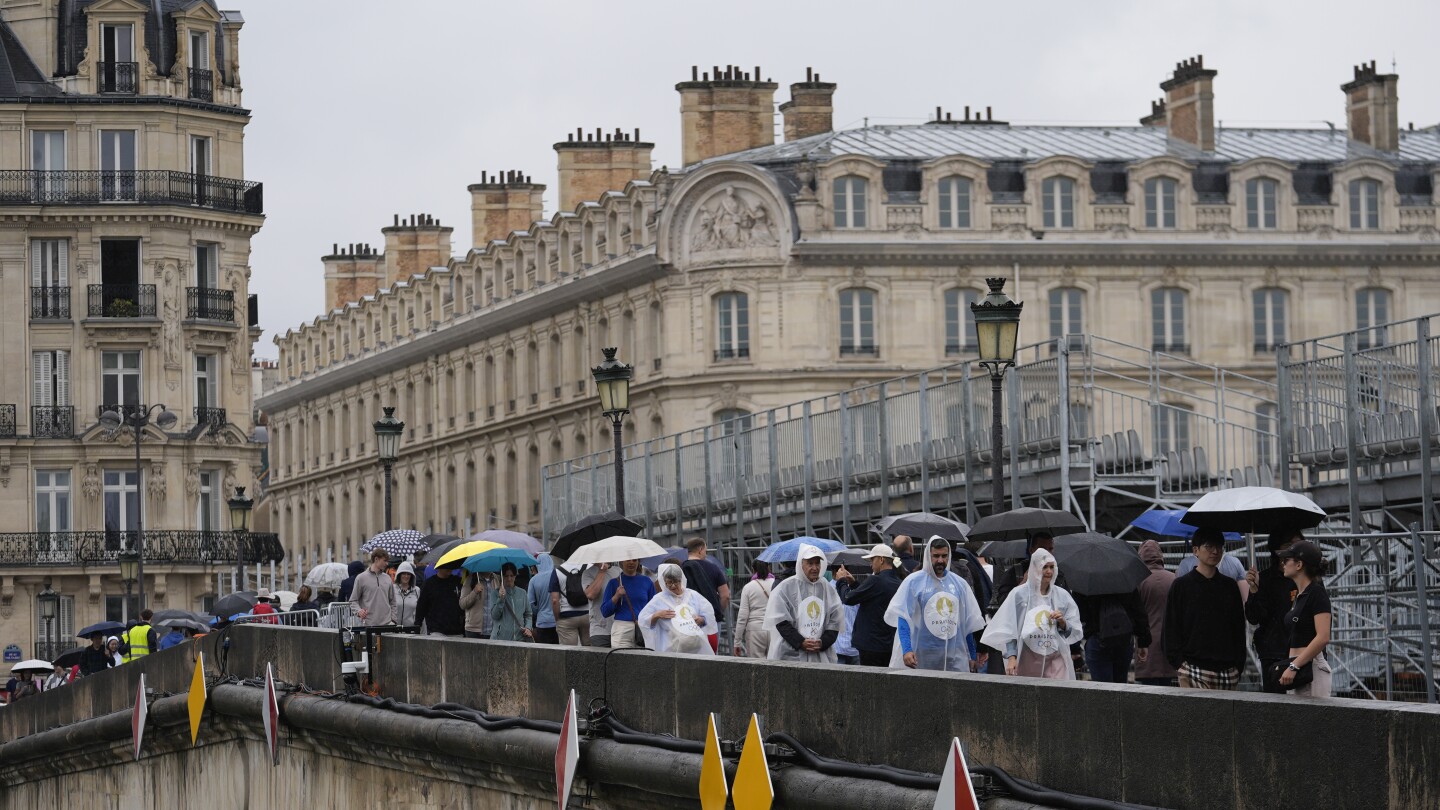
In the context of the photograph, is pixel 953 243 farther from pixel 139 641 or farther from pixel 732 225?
pixel 139 641

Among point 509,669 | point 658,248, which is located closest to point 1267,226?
point 658,248

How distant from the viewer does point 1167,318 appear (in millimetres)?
65750

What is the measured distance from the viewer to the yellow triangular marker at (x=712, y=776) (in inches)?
502

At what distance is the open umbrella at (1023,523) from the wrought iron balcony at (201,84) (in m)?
43.1

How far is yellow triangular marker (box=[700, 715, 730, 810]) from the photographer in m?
12.8

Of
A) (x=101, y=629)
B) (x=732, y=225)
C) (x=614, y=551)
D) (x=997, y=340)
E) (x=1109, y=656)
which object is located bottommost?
(x=101, y=629)

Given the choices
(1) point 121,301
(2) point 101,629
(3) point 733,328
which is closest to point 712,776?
(2) point 101,629

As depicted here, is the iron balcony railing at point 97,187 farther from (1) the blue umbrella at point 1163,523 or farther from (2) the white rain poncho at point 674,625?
(2) the white rain poncho at point 674,625

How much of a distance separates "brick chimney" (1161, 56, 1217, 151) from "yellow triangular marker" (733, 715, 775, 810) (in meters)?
59.3

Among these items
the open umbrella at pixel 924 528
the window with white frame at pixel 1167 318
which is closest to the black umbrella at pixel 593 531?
the open umbrella at pixel 924 528

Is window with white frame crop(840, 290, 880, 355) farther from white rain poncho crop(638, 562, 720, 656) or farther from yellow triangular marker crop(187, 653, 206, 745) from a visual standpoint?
white rain poncho crop(638, 562, 720, 656)

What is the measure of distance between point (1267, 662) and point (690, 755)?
3032 millimetres

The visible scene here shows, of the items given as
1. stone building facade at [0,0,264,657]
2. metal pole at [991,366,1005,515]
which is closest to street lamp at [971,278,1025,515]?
metal pole at [991,366,1005,515]

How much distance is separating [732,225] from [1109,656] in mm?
49090
